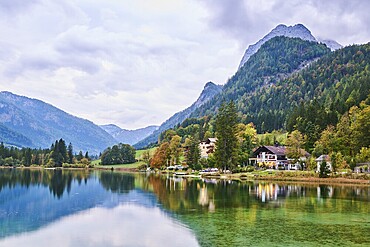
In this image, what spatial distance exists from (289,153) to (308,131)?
12.7m

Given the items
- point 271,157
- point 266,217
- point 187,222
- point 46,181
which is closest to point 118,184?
point 46,181

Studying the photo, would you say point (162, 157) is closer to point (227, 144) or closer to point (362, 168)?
point (227, 144)

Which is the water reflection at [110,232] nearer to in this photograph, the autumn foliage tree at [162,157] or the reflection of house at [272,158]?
the reflection of house at [272,158]

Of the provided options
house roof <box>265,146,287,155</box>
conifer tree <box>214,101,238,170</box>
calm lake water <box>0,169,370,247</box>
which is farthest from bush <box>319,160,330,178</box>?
house roof <box>265,146,287,155</box>

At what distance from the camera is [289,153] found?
9975 centimetres

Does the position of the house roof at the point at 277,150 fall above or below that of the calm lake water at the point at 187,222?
above

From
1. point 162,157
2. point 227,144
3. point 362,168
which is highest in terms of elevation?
point 227,144

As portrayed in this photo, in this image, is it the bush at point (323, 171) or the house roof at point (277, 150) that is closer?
the bush at point (323, 171)

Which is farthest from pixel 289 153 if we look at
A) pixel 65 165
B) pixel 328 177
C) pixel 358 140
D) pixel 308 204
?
pixel 65 165

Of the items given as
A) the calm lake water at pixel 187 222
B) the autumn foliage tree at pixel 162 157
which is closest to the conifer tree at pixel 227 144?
the autumn foliage tree at pixel 162 157

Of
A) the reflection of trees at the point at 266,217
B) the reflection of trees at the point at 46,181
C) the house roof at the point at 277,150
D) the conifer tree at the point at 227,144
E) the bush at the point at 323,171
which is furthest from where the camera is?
the house roof at the point at 277,150

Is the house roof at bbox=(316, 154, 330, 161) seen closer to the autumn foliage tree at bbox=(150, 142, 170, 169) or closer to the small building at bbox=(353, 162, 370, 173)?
the small building at bbox=(353, 162, 370, 173)

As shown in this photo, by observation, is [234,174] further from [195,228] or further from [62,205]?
[195,228]

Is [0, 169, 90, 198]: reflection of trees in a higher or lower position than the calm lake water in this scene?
higher
